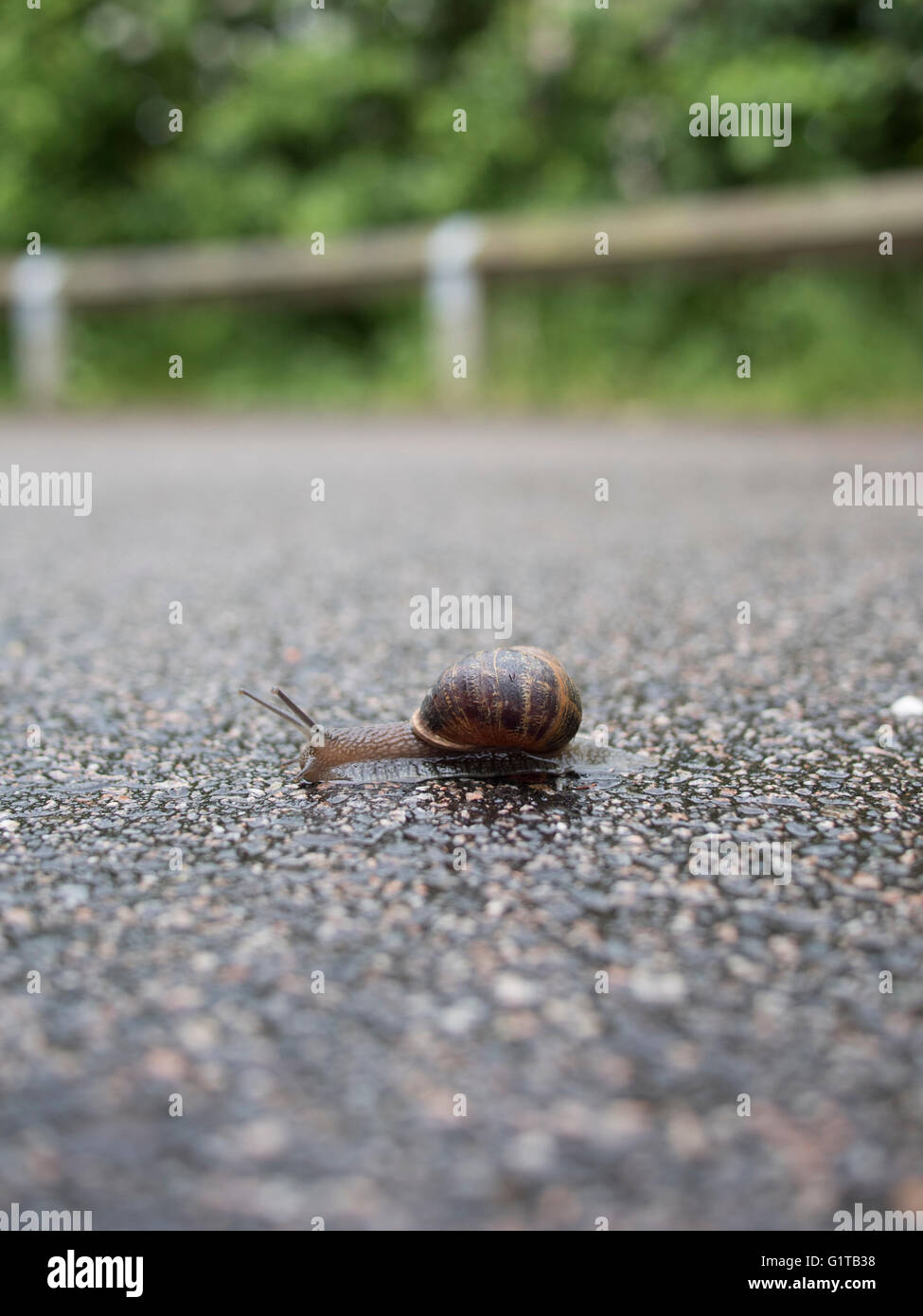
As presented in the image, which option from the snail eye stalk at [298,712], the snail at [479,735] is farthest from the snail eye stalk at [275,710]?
the snail at [479,735]

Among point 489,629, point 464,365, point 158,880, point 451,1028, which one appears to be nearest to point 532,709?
point 158,880

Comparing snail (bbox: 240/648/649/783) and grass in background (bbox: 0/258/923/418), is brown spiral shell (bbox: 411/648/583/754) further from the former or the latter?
grass in background (bbox: 0/258/923/418)

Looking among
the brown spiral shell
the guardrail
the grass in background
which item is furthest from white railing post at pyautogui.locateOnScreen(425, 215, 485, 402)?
the brown spiral shell

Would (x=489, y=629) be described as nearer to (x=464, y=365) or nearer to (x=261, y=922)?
(x=261, y=922)

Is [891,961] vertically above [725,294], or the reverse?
[725,294]

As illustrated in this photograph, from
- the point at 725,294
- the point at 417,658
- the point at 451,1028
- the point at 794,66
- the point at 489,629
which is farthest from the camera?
the point at 725,294

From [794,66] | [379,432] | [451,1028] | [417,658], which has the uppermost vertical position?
Result: [794,66]

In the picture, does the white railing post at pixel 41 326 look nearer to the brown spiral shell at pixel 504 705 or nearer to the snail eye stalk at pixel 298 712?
the snail eye stalk at pixel 298 712
